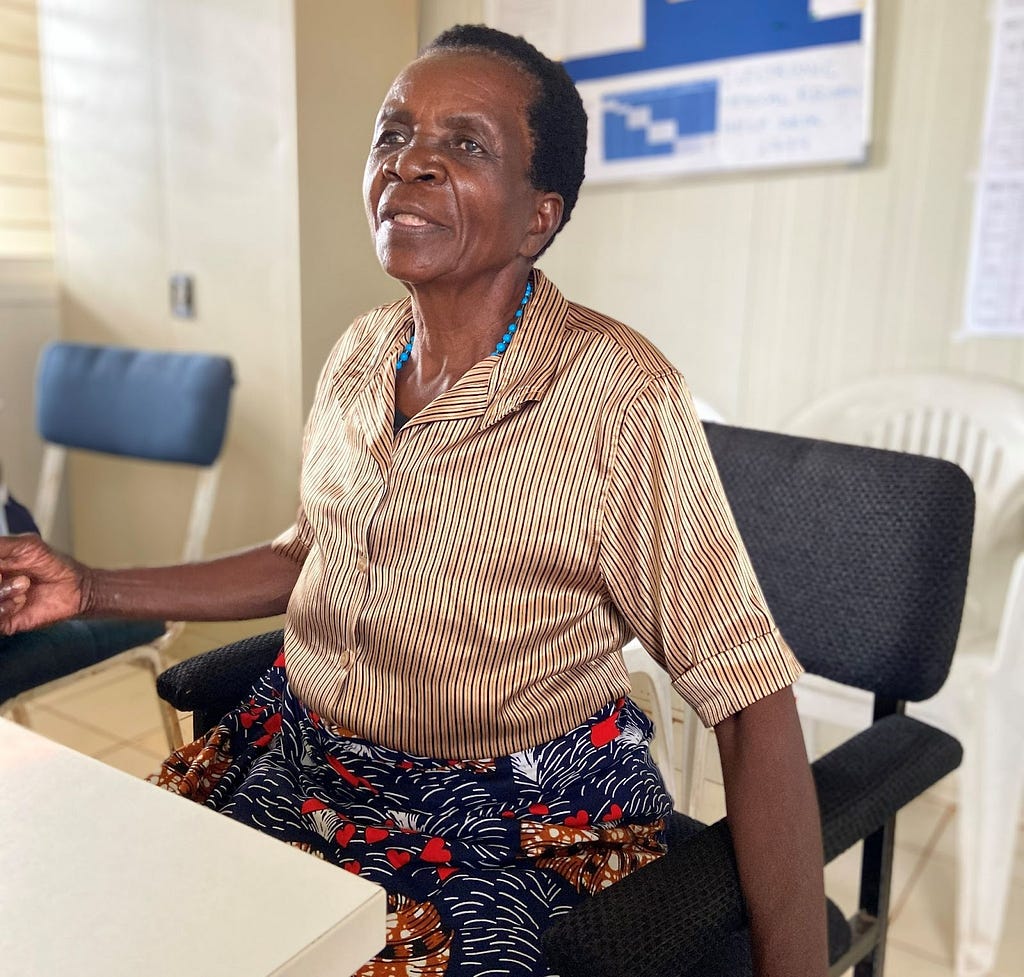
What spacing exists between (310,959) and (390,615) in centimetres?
39

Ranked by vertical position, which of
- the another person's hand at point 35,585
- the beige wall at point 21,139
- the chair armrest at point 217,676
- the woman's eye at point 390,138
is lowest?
the chair armrest at point 217,676

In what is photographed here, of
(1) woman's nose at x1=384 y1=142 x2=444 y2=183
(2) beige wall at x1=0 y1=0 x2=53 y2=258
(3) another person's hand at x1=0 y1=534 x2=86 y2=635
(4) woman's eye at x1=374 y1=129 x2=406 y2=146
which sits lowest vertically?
(3) another person's hand at x1=0 y1=534 x2=86 y2=635

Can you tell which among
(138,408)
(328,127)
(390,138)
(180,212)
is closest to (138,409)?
(138,408)

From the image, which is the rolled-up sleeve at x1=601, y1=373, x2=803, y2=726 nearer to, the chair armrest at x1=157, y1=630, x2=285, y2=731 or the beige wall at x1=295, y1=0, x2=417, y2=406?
the chair armrest at x1=157, y1=630, x2=285, y2=731

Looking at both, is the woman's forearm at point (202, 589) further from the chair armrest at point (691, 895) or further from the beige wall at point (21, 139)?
the beige wall at point (21, 139)

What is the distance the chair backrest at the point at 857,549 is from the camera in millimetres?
964

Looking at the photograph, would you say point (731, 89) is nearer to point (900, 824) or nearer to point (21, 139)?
point (900, 824)

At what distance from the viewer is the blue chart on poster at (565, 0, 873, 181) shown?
6.41ft

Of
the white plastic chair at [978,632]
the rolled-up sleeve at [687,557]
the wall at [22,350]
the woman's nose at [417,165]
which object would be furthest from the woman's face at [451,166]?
the wall at [22,350]

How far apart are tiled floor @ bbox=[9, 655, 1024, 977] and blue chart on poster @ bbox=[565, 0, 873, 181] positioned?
1342 millimetres

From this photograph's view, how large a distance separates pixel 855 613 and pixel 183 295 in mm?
1969

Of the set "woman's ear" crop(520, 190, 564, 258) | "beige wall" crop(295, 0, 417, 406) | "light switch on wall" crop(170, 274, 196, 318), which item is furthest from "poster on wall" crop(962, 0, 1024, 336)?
"light switch on wall" crop(170, 274, 196, 318)

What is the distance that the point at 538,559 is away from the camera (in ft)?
2.55

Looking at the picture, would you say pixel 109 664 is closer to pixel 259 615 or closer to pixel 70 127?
pixel 259 615
